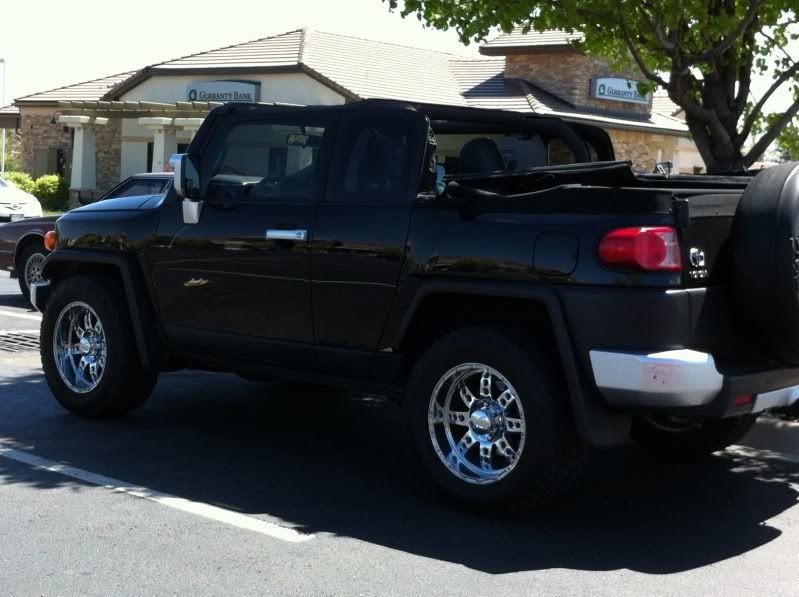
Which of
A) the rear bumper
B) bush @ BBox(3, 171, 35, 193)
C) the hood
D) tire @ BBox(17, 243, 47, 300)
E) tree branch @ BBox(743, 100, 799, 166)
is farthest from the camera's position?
bush @ BBox(3, 171, 35, 193)

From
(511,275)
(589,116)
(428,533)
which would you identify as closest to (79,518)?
(428,533)

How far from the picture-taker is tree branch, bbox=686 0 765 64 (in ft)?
34.1

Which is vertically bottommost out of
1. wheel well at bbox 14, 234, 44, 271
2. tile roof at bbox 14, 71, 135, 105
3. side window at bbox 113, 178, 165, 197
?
wheel well at bbox 14, 234, 44, 271

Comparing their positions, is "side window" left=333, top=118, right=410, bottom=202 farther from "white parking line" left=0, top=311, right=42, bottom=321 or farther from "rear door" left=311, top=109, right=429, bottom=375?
"white parking line" left=0, top=311, right=42, bottom=321

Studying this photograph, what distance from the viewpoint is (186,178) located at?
7340 millimetres

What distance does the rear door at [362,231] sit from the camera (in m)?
6.38

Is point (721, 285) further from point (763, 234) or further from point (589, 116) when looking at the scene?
point (589, 116)

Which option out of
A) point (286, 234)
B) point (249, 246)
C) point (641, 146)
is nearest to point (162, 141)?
point (641, 146)

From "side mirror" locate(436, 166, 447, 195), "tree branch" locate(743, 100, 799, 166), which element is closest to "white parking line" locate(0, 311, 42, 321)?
"tree branch" locate(743, 100, 799, 166)

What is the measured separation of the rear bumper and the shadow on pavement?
633 mm

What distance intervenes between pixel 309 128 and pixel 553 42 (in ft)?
102

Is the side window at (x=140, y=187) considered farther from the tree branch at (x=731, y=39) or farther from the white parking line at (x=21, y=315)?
the tree branch at (x=731, y=39)

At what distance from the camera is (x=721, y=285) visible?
5762mm

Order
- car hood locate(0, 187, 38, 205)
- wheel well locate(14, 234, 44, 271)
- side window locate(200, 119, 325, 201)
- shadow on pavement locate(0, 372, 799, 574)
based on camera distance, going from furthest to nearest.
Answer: car hood locate(0, 187, 38, 205) → wheel well locate(14, 234, 44, 271) → side window locate(200, 119, 325, 201) → shadow on pavement locate(0, 372, 799, 574)
